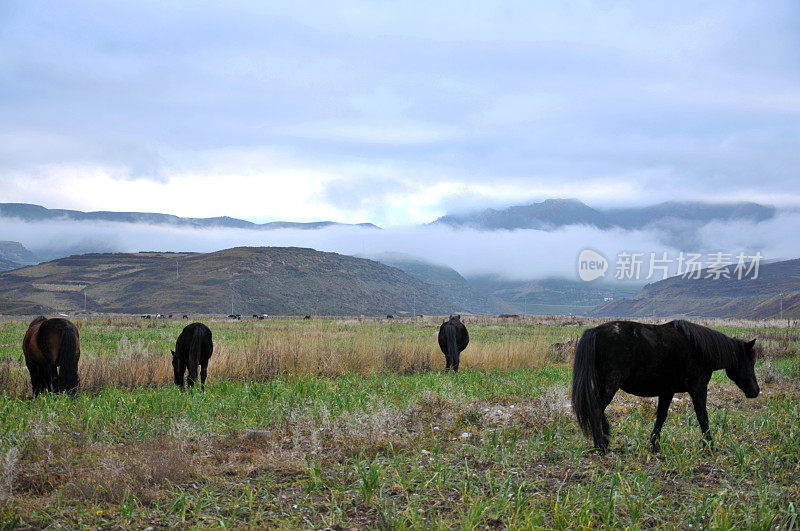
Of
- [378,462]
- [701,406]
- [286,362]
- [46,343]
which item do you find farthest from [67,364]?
[701,406]

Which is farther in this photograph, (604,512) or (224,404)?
(224,404)

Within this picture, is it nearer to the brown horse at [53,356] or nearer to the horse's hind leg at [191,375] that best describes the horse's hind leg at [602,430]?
the horse's hind leg at [191,375]

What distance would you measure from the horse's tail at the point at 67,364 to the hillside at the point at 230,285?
302ft

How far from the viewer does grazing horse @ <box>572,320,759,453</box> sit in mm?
6945

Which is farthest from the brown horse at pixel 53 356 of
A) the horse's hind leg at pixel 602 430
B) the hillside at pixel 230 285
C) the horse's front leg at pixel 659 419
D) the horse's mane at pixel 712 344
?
the hillside at pixel 230 285

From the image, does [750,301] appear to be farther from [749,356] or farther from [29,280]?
[29,280]

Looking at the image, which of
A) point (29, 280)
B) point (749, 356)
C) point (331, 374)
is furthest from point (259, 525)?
point (29, 280)

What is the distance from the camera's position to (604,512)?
483 cm

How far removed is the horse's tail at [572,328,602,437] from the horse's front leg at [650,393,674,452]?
2.59 ft

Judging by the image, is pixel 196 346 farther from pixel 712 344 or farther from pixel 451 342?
pixel 712 344

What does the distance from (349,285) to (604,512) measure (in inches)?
5144

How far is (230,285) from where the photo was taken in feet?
377

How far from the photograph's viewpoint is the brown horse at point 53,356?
1069 cm

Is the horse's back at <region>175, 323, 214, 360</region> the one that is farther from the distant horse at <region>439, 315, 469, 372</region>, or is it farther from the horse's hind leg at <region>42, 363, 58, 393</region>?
the distant horse at <region>439, 315, 469, 372</region>
